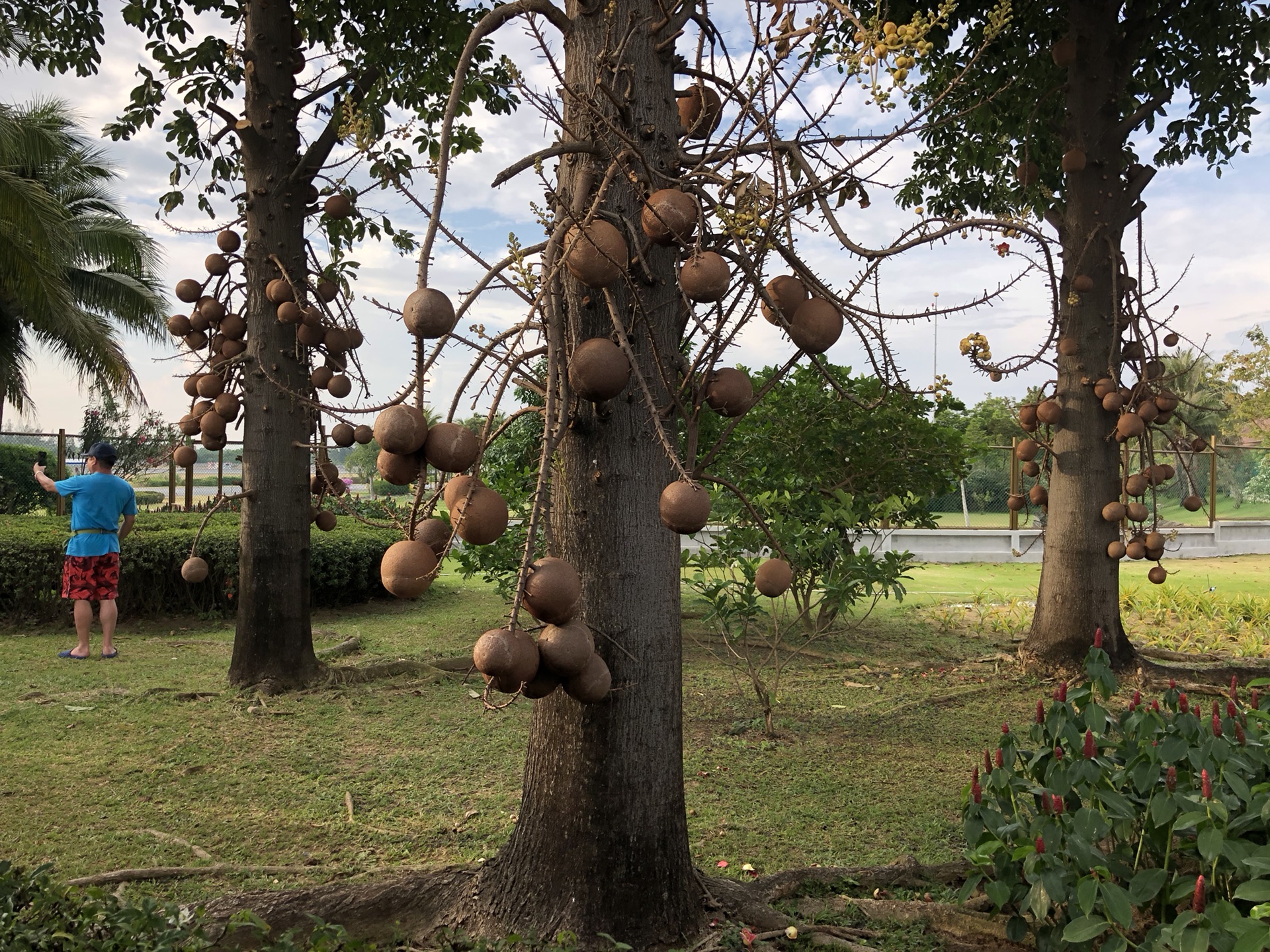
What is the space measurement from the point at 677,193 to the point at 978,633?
7578 mm

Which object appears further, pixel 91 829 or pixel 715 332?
pixel 91 829

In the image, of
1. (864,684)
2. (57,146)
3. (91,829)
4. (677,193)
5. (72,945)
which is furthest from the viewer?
(57,146)

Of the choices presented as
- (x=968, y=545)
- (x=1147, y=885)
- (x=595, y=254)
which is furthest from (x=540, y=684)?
(x=968, y=545)

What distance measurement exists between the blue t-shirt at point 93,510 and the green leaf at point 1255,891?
7356mm

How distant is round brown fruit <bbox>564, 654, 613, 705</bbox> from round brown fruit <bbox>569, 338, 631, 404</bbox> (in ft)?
Result: 1.88

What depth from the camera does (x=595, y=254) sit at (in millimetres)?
2029

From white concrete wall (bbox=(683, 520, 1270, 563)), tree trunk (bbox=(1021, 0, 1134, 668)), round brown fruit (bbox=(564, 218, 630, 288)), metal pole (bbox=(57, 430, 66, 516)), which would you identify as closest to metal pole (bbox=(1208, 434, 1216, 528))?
white concrete wall (bbox=(683, 520, 1270, 563))

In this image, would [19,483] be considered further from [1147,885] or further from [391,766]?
[1147,885]

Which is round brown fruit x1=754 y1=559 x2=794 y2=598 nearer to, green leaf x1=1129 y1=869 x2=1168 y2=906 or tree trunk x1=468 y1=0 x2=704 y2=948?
tree trunk x1=468 y1=0 x2=704 y2=948

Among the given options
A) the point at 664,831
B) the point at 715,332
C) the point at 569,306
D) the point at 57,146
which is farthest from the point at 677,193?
the point at 57,146

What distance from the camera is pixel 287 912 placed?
8.72 feet

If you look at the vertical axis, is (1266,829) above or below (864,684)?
above

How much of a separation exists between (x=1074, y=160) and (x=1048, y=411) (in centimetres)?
175

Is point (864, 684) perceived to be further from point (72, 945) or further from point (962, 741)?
point (72, 945)
